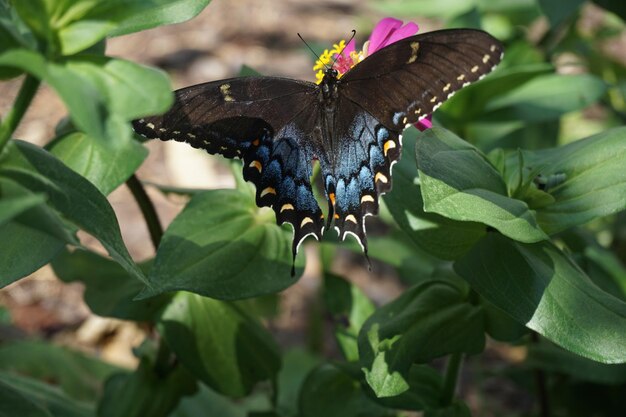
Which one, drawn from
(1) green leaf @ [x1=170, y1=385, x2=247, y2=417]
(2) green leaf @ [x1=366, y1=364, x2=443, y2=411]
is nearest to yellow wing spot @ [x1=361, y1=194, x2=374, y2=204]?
(2) green leaf @ [x1=366, y1=364, x2=443, y2=411]

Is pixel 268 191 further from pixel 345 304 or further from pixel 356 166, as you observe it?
pixel 345 304

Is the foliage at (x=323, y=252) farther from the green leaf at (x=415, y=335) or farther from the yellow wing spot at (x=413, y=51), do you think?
the yellow wing spot at (x=413, y=51)

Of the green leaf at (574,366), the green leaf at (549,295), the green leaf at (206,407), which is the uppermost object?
the green leaf at (549,295)

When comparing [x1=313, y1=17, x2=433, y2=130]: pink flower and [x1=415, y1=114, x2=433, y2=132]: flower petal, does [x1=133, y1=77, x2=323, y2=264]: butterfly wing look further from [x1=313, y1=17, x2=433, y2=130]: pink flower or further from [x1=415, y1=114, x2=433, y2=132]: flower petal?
[x1=415, y1=114, x2=433, y2=132]: flower petal

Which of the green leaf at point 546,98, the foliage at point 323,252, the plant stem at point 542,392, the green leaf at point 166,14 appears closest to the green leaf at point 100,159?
the foliage at point 323,252

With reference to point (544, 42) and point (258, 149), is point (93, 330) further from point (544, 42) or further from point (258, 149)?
point (544, 42)

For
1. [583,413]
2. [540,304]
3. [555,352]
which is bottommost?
[583,413]

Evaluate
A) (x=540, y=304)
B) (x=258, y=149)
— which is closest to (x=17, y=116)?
(x=258, y=149)
